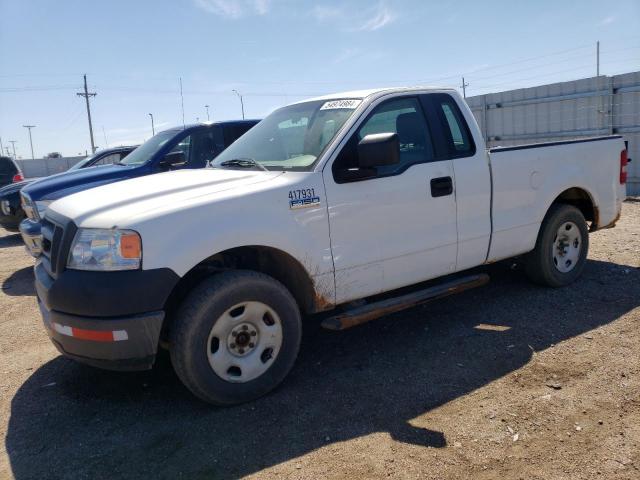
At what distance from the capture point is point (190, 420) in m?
3.32

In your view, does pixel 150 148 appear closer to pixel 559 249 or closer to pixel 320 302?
pixel 320 302

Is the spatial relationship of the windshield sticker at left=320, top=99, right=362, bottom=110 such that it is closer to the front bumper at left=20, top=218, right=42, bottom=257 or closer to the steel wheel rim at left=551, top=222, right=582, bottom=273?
the steel wheel rim at left=551, top=222, right=582, bottom=273

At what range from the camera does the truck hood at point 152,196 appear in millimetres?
3150

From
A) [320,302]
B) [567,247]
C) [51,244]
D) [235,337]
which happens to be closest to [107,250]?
[51,244]

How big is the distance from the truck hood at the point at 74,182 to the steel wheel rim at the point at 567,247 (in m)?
5.36

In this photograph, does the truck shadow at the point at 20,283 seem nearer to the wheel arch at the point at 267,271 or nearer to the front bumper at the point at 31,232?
the front bumper at the point at 31,232

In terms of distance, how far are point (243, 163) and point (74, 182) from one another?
3925 millimetres

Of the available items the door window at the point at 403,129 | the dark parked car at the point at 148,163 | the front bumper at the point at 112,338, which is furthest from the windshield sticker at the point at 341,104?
the dark parked car at the point at 148,163

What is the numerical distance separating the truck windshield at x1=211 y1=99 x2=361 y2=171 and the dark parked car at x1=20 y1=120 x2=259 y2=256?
3.01m

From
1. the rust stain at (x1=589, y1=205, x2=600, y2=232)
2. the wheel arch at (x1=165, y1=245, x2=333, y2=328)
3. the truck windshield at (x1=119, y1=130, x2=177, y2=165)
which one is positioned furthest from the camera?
the truck windshield at (x1=119, y1=130, x2=177, y2=165)

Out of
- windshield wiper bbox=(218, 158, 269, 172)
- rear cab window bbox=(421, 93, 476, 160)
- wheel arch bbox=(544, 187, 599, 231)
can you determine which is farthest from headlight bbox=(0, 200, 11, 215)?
wheel arch bbox=(544, 187, 599, 231)

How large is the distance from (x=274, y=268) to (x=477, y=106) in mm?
12827

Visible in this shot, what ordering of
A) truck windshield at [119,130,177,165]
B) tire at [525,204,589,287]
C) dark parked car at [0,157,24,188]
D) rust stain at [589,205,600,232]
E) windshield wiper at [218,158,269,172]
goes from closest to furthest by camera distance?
windshield wiper at [218,158,269,172]
tire at [525,204,589,287]
rust stain at [589,205,600,232]
truck windshield at [119,130,177,165]
dark parked car at [0,157,24,188]

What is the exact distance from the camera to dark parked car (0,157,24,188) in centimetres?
1228
